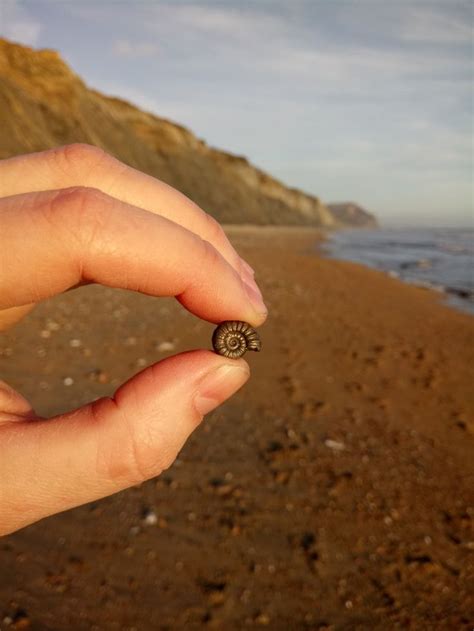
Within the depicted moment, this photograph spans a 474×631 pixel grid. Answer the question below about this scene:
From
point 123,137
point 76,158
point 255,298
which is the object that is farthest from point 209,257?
point 123,137

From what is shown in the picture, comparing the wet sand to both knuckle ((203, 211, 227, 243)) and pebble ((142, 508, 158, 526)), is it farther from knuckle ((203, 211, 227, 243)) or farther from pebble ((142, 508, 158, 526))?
knuckle ((203, 211, 227, 243))

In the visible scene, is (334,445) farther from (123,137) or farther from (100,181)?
(123,137)

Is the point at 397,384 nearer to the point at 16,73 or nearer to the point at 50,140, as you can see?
the point at 50,140

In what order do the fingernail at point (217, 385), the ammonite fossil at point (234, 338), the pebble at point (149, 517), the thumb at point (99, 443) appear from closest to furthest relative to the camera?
the thumb at point (99, 443) → the fingernail at point (217, 385) → the ammonite fossil at point (234, 338) → the pebble at point (149, 517)

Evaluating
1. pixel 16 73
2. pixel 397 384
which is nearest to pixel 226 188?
pixel 16 73

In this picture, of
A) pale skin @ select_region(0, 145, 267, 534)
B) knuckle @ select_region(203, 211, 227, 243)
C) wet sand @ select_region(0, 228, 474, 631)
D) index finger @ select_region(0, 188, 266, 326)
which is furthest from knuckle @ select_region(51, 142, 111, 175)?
wet sand @ select_region(0, 228, 474, 631)

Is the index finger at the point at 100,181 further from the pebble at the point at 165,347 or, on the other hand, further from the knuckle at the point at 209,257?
the pebble at the point at 165,347

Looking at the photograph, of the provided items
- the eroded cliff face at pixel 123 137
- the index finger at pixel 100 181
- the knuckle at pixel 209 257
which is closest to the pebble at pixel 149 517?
the index finger at pixel 100 181
